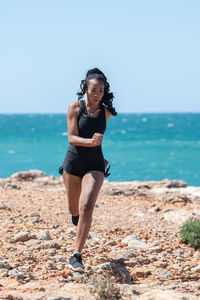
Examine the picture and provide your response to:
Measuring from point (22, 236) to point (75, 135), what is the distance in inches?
69.6

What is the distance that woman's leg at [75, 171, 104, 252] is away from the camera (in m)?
5.98

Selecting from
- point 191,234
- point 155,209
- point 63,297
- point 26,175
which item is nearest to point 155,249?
point 191,234

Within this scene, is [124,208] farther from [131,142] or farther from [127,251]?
[131,142]

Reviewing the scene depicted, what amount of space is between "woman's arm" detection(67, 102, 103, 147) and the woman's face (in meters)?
0.22

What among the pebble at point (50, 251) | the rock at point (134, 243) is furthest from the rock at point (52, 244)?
the rock at point (134, 243)

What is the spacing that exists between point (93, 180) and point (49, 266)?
115 cm

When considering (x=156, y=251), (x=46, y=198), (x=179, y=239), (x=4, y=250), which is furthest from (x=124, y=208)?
(x=4, y=250)

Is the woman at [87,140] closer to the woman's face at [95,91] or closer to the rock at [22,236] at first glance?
the woman's face at [95,91]

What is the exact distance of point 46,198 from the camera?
10.6 meters

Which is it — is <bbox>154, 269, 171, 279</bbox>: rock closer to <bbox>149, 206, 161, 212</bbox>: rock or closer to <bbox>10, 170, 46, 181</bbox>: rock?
<bbox>149, 206, 161, 212</bbox>: rock

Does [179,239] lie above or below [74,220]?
below

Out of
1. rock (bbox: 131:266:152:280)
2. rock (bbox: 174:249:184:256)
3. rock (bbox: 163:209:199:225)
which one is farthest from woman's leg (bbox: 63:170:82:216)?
rock (bbox: 163:209:199:225)

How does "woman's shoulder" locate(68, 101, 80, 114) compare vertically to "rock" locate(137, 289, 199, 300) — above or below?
above

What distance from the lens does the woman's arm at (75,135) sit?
6.11m
